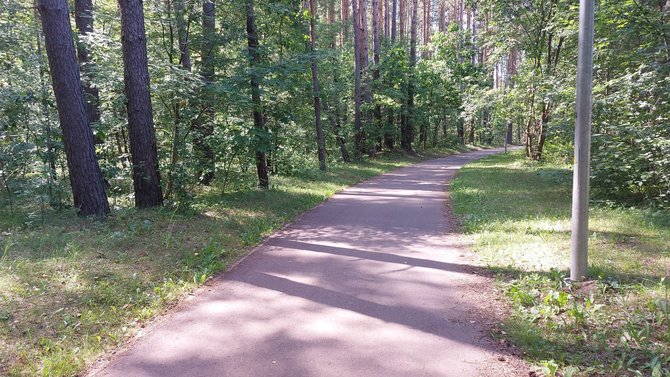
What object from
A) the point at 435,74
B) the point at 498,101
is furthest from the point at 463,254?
the point at 435,74

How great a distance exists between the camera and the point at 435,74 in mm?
35625

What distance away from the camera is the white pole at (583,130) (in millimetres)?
4871

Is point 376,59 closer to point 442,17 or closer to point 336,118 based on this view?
point 336,118

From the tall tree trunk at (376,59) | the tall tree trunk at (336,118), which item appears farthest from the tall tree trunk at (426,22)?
the tall tree trunk at (336,118)

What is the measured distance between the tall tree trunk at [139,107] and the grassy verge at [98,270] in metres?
0.69

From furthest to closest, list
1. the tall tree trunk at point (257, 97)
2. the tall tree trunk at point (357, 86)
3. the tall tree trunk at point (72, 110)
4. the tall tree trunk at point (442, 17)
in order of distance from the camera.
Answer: the tall tree trunk at point (442, 17)
the tall tree trunk at point (357, 86)
the tall tree trunk at point (257, 97)
the tall tree trunk at point (72, 110)

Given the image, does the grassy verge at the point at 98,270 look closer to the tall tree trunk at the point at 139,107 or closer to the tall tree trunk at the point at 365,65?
the tall tree trunk at the point at 139,107

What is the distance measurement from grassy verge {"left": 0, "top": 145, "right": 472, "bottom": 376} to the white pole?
473 centimetres

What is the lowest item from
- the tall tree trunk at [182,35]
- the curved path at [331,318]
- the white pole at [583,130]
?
the curved path at [331,318]

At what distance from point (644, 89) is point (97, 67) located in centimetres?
1085

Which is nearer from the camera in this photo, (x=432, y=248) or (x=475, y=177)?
(x=432, y=248)

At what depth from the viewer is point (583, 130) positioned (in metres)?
4.96

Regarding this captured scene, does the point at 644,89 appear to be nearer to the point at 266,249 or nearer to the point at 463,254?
the point at 463,254

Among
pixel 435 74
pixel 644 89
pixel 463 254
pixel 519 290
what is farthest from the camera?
pixel 435 74
